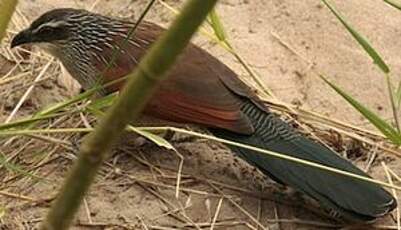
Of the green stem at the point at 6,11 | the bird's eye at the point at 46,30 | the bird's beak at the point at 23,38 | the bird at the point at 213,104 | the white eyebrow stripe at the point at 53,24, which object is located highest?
the green stem at the point at 6,11

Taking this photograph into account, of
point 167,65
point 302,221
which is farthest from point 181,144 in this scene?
point 167,65

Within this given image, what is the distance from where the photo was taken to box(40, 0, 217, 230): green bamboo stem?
0.90m

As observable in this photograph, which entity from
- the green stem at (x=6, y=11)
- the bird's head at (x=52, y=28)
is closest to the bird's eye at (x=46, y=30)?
the bird's head at (x=52, y=28)

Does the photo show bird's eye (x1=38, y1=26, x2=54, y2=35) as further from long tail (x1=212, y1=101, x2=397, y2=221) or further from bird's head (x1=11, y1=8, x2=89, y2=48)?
long tail (x1=212, y1=101, x2=397, y2=221)

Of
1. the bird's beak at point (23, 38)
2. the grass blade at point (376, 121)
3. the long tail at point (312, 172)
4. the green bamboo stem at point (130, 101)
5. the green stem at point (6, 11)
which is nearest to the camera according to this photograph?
the green bamboo stem at point (130, 101)

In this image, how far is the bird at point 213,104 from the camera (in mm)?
2848

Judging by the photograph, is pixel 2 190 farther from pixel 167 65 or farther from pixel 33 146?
pixel 167 65

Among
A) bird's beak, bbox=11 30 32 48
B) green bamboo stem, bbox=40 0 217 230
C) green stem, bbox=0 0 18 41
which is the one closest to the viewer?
green bamboo stem, bbox=40 0 217 230

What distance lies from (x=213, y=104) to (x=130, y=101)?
6.86 feet

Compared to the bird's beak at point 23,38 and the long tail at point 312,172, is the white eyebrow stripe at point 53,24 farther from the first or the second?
the long tail at point 312,172

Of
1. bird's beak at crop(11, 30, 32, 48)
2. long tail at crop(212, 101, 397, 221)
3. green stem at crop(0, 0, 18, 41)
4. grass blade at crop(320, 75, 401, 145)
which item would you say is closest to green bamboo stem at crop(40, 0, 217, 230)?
green stem at crop(0, 0, 18, 41)

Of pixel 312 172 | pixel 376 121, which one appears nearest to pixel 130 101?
pixel 376 121

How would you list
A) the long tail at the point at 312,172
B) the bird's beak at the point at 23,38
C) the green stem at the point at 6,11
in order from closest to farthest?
the green stem at the point at 6,11 → the long tail at the point at 312,172 → the bird's beak at the point at 23,38

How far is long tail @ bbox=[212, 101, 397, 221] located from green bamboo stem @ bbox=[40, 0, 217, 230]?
1.89m
